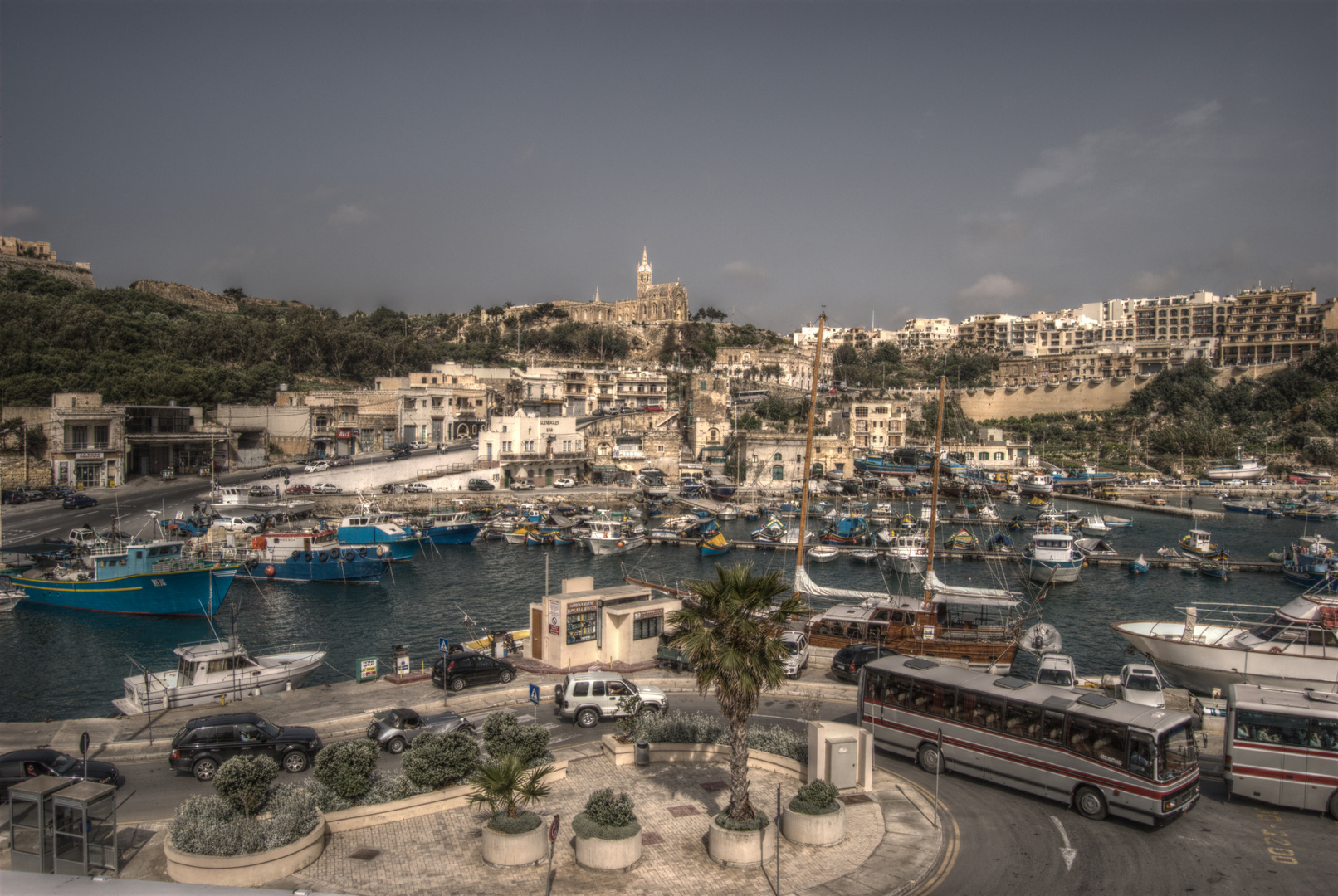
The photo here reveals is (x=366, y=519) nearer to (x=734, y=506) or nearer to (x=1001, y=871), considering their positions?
(x=734, y=506)

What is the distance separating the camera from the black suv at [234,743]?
9688 mm

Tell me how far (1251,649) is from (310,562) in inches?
1088

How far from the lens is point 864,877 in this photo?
739 cm

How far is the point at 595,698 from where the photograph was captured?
38.2 feet

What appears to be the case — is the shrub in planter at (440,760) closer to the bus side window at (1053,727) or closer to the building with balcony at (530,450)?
the bus side window at (1053,727)

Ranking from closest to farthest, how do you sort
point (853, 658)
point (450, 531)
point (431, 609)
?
point (853, 658)
point (431, 609)
point (450, 531)

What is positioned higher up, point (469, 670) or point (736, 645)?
point (736, 645)

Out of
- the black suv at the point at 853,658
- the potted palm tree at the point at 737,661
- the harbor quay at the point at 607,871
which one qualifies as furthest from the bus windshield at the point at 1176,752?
the black suv at the point at 853,658

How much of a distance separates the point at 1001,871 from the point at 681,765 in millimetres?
3902

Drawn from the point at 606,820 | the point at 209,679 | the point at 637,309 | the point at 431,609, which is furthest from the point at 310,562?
the point at 637,309

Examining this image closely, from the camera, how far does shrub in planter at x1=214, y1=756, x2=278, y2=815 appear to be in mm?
7492

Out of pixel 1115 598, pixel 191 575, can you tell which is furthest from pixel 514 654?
pixel 1115 598

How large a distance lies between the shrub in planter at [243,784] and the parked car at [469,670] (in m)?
5.18

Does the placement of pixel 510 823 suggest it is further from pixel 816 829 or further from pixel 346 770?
pixel 816 829
